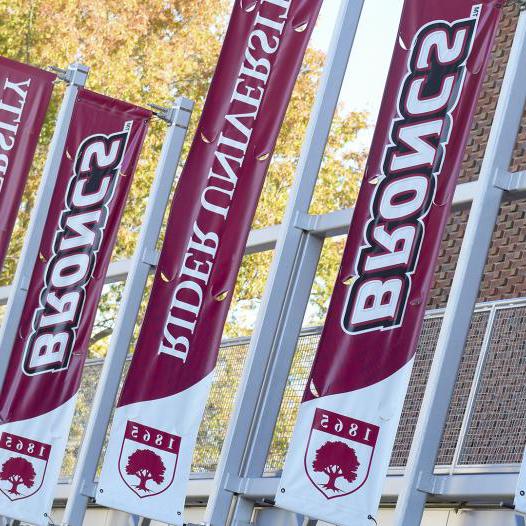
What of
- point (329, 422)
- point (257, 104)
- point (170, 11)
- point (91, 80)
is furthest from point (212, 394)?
point (170, 11)

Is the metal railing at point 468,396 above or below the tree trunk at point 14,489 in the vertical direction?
above

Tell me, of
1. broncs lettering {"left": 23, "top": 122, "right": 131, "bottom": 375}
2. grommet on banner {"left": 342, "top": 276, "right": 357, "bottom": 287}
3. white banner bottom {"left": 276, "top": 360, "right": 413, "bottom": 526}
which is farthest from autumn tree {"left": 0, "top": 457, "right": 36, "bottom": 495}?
grommet on banner {"left": 342, "top": 276, "right": 357, "bottom": 287}

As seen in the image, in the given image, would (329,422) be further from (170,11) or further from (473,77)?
(170,11)

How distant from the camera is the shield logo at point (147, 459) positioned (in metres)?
9.53

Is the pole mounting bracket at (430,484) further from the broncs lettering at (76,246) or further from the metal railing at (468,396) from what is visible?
the broncs lettering at (76,246)

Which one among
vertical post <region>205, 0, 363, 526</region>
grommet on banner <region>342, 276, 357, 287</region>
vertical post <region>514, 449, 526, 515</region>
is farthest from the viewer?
vertical post <region>205, 0, 363, 526</region>

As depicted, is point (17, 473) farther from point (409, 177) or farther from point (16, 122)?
point (409, 177)

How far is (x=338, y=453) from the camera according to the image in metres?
7.44

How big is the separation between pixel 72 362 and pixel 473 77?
5.25 meters

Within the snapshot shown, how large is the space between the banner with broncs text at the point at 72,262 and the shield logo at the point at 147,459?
86.4 inches

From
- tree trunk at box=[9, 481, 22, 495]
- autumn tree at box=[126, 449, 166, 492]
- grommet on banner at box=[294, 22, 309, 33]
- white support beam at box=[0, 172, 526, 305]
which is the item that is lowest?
tree trunk at box=[9, 481, 22, 495]

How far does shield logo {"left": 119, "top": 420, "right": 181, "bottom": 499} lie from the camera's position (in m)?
9.53

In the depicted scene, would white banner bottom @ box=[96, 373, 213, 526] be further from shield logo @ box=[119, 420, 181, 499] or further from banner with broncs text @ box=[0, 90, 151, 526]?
banner with broncs text @ box=[0, 90, 151, 526]

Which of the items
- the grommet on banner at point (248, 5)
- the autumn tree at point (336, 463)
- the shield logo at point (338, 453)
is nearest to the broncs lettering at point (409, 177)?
the shield logo at point (338, 453)
